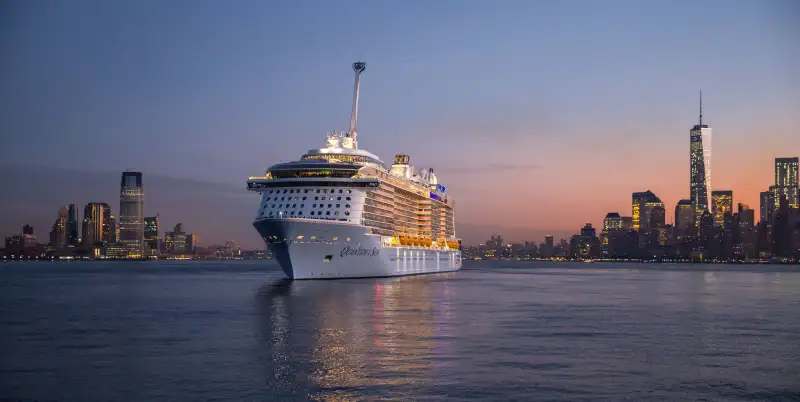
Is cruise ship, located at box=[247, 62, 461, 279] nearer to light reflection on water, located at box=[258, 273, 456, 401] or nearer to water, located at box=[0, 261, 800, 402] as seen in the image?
light reflection on water, located at box=[258, 273, 456, 401]

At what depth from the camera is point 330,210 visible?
89062 mm

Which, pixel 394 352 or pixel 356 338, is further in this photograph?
pixel 356 338

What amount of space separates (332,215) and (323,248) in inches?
162

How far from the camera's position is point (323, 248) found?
286 feet

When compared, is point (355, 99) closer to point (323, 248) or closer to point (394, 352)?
point (323, 248)

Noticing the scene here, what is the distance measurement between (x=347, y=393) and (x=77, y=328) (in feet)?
88.6

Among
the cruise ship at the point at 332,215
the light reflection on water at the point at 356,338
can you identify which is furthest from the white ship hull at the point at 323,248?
the light reflection on water at the point at 356,338

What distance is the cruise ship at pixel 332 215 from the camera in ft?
281

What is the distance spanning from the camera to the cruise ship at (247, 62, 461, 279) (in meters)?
85.5

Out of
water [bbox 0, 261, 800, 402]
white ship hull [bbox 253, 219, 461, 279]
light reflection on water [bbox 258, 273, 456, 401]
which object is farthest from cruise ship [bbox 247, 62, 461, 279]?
water [bbox 0, 261, 800, 402]

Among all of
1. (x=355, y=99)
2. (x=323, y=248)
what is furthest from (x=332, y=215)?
(x=355, y=99)

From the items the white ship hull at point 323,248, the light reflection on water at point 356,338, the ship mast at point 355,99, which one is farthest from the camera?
the ship mast at point 355,99

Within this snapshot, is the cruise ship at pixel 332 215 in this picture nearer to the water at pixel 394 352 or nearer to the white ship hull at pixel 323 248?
the white ship hull at pixel 323 248

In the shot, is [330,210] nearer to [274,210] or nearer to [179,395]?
[274,210]
